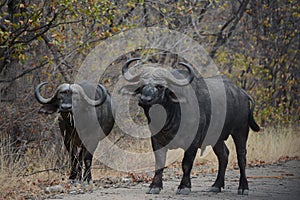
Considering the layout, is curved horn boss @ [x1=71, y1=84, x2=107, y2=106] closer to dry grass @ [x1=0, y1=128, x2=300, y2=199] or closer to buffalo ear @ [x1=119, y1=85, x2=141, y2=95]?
dry grass @ [x1=0, y1=128, x2=300, y2=199]

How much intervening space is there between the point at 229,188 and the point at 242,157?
72 centimetres

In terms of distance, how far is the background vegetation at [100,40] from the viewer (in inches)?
428

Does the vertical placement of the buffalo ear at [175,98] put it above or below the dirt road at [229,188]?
above

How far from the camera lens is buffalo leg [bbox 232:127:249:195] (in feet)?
28.3

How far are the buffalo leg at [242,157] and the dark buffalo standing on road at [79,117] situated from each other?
2.48 metres

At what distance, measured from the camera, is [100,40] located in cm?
1291

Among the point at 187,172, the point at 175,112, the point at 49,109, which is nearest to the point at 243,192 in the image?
the point at 187,172

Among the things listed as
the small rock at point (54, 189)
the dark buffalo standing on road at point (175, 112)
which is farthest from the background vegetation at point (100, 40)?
the dark buffalo standing on road at point (175, 112)

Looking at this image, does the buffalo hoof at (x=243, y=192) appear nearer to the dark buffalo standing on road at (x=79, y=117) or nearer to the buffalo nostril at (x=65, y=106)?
the dark buffalo standing on road at (x=79, y=117)

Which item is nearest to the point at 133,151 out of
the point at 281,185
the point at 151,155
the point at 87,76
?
the point at 151,155

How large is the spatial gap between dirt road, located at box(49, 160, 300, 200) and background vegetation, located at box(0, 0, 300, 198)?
4.30 ft

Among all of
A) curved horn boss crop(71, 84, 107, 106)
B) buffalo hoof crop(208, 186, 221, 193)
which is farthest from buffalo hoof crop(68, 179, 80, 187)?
buffalo hoof crop(208, 186, 221, 193)

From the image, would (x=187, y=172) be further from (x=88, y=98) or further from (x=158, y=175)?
(x=88, y=98)

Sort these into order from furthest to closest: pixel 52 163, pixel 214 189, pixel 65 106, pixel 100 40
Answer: pixel 100 40
pixel 52 163
pixel 65 106
pixel 214 189
